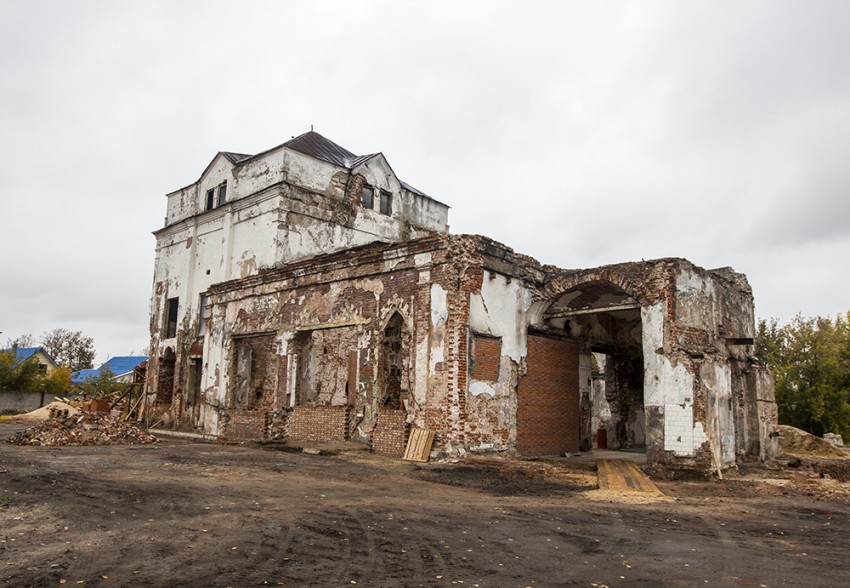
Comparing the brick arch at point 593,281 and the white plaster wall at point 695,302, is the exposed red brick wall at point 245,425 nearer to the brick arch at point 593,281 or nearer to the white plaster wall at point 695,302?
the brick arch at point 593,281

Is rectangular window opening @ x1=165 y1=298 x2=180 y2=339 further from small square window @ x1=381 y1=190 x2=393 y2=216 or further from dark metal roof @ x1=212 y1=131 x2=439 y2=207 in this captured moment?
small square window @ x1=381 y1=190 x2=393 y2=216

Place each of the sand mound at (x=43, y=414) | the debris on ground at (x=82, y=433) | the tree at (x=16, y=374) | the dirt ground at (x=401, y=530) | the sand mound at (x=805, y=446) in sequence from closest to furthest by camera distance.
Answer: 1. the dirt ground at (x=401, y=530)
2. the debris on ground at (x=82, y=433)
3. the sand mound at (x=805, y=446)
4. the sand mound at (x=43, y=414)
5. the tree at (x=16, y=374)

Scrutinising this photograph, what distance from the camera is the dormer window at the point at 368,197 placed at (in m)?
25.4

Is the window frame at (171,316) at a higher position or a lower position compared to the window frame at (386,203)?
lower

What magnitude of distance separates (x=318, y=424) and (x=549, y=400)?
6.16 m

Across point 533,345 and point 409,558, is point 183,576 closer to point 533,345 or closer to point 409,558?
point 409,558

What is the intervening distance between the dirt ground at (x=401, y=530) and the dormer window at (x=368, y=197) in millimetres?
14937

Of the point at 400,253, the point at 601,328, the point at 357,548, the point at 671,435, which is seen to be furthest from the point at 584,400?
the point at 357,548

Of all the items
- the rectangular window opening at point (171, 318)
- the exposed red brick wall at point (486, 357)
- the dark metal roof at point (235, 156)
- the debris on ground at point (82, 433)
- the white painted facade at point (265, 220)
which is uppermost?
the dark metal roof at point (235, 156)

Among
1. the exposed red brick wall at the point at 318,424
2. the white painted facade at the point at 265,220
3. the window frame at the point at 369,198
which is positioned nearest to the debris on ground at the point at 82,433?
the white painted facade at the point at 265,220

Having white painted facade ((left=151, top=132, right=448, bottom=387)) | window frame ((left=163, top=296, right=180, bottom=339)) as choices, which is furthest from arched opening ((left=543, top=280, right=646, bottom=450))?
window frame ((left=163, top=296, right=180, bottom=339))

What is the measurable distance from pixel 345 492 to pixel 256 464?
4.39 m

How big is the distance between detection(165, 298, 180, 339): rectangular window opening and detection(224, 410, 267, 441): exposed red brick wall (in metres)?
8.68

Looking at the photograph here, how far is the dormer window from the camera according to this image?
25359 mm
